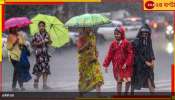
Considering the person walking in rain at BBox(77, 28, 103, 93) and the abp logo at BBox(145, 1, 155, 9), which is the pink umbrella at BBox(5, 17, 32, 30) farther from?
the abp logo at BBox(145, 1, 155, 9)

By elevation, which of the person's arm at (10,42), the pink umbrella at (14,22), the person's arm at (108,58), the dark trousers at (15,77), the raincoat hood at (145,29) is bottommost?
the dark trousers at (15,77)

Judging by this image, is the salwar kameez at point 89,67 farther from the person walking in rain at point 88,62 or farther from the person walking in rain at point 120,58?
the person walking in rain at point 120,58

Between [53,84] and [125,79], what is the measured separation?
104 cm

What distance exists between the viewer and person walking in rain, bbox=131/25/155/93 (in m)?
9.57

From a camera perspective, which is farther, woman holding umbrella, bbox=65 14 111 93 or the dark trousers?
the dark trousers

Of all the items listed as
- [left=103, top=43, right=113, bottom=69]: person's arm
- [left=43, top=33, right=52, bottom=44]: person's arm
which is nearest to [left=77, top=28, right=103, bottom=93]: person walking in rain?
[left=103, top=43, right=113, bottom=69]: person's arm

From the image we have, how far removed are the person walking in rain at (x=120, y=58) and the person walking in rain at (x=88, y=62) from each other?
0.17 metres

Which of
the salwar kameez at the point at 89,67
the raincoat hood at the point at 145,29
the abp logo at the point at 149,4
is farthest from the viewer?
the salwar kameez at the point at 89,67

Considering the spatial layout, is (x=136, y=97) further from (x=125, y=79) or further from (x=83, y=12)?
(x=83, y=12)

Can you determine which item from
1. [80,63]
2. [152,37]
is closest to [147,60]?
[152,37]

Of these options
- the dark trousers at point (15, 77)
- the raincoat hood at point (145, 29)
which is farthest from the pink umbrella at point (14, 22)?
the raincoat hood at point (145, 29)

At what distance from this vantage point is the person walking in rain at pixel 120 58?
31.3ft

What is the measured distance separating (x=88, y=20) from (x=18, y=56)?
117cm

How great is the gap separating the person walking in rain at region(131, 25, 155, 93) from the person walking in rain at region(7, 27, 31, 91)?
5.08 ft
